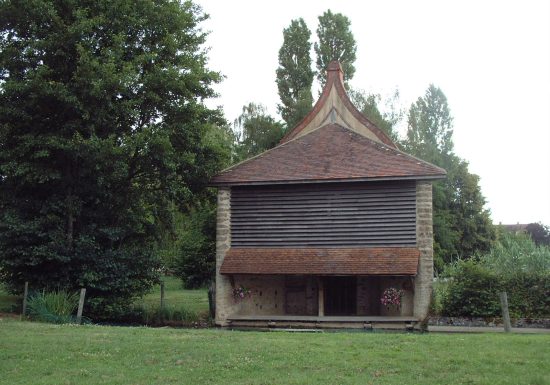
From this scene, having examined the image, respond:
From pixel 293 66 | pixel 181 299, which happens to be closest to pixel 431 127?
pixel 293 66

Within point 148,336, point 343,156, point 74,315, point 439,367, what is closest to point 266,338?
point 148,336

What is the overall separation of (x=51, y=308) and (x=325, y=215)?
32.4 ft

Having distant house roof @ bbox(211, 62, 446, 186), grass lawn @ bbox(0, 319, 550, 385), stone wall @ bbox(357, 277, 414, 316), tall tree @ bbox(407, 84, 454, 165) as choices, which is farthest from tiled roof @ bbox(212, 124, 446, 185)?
tall tree @ bbox(407, 84, 454, 165)

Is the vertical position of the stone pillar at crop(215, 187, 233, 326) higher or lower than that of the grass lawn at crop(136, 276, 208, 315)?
higher

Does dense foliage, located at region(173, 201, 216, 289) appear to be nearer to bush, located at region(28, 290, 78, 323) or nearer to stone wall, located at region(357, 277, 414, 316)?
stone wall, located at region(357, 277, 414, 316)

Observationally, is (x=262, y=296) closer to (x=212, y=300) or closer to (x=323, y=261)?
(x=212, y=300)

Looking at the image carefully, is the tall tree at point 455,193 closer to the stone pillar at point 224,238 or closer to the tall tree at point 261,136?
the tall tree at point 261,136

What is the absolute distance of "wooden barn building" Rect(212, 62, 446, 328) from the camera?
21562 millimetres

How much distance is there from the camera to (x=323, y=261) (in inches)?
864

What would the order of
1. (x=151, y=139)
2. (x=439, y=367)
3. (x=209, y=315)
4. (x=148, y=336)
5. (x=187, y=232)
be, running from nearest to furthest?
(x=439, y=367) < (x=148, y=336) < (x=151, y=139) < (x=209, y=315) < (x=187, y=232)

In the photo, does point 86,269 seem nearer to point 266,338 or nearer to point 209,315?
point 209,315

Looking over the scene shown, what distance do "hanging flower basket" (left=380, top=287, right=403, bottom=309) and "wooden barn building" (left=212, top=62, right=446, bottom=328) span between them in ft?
1.66

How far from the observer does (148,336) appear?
46.4ft

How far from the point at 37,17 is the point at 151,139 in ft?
18.7
